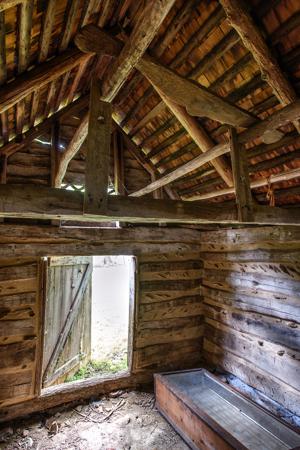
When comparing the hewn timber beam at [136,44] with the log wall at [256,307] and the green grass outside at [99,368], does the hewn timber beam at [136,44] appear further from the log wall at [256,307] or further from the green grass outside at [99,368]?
the green grass outside at [99,368]

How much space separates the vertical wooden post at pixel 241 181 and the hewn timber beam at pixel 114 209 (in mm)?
77

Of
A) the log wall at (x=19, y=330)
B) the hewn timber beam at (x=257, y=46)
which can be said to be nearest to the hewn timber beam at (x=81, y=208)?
the hewn timber beam at (x=257, y=46)

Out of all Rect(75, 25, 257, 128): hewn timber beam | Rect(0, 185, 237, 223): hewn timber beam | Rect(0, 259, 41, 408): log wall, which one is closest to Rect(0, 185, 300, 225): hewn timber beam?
Rect(0, 185, 237, 223): hewn timber beam

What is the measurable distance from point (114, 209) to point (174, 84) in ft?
3.59

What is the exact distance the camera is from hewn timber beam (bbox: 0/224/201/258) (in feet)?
11.8

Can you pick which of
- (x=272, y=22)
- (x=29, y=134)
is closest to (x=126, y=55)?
(x=272, y=22)

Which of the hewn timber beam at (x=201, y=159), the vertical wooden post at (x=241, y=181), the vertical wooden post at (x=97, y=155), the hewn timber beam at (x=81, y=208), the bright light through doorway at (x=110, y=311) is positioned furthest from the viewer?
the bright light through doorway at (x=110, y=311)

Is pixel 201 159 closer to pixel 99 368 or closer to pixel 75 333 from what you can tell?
pixel 75 333

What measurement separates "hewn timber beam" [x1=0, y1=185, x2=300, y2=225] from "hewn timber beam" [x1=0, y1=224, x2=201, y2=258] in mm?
1878

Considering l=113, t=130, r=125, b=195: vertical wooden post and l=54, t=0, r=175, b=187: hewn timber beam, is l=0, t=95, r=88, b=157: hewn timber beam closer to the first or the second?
l=113, t=130, r=125, b=195: vertical wooden post

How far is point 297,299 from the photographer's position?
327cm

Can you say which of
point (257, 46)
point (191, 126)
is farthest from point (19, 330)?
point (257, 46)

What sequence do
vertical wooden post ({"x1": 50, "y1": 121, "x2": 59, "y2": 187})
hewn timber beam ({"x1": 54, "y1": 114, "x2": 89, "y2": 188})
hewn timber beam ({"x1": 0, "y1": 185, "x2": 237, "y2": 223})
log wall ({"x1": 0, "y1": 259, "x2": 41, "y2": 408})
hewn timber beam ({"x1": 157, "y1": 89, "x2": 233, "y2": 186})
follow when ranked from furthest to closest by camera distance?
vertical wooden post ({"x1": 50, "y1": 121, "x2": 59, "y2": 187})
log wall ({"x1": 0, "y1": 259, "x2": 41, "y2": 408})
hewn timber beam ({"x1": 157, "y1": 89, "x2": 233, "y2": 186})
hewn timber beam ({"x1": 54, "y1": 114, "x2": 89, "y2": 188})
hewn timber beam ({"x1": 0, "y1": 185, "x2": 237, "y2": 223})

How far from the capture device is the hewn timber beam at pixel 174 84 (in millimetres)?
1873
